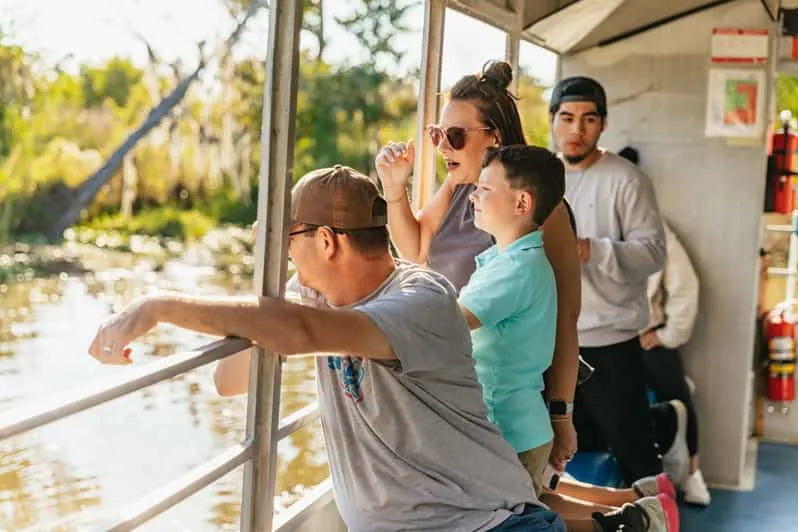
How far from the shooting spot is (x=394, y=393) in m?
1.66

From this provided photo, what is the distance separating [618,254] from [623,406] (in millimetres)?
517

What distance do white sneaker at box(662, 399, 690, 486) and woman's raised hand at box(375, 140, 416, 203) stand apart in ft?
7.84

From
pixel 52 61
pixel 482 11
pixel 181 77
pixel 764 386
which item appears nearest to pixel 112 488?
pixel 764 386

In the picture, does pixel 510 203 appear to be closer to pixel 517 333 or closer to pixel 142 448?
pixel 517 333

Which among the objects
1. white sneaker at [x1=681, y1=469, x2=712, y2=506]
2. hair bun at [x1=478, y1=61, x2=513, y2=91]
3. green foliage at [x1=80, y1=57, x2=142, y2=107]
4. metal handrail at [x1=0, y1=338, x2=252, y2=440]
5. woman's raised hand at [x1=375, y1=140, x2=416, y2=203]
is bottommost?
white sneaker at [x1=681, y1=469, x2=712, y2=506]

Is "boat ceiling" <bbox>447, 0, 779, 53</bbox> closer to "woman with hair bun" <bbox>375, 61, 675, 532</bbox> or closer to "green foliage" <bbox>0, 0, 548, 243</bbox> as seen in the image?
"woman with hair bun" <bbox>375, 61, 675, 532</bbox>

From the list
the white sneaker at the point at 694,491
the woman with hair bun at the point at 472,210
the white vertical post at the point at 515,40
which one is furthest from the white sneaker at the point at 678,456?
the woman with hair bun at the point at 472,210

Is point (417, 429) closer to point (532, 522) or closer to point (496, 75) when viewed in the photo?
point (532, 522)

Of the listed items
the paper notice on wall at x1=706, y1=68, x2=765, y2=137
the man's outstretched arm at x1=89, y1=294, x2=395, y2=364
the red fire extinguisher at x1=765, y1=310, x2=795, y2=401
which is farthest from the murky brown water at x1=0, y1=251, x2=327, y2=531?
the red fire extinguisher at x1=765, y1=310, x2=795, y2=401

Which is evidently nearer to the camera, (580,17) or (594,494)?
(594,494)

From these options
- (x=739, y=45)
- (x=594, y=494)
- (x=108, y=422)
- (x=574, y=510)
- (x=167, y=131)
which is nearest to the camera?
(x=574, y=510)

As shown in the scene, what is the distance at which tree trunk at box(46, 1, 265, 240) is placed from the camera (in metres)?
13.1

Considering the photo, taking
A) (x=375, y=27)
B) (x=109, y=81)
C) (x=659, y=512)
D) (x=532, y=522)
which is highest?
(x=375, y=27)

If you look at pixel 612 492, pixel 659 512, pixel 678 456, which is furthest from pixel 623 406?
pixel 678 456
